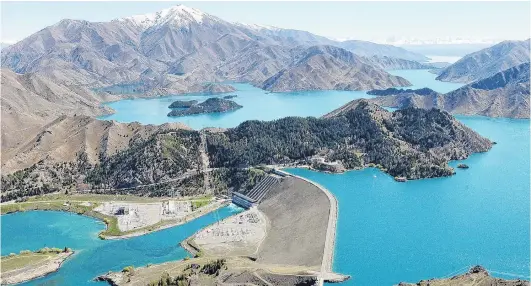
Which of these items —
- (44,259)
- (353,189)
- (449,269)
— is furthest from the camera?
(353,189)

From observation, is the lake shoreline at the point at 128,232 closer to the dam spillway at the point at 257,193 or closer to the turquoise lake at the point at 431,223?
the dam spillway at the point at 257,193

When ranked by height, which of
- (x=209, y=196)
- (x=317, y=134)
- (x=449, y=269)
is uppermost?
(x=317, y=134)

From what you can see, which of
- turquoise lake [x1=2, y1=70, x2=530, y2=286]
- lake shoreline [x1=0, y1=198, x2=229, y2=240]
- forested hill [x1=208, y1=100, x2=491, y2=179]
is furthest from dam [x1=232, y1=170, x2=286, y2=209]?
forested hill [x1=208, y1=100, x2=491, y2=179]

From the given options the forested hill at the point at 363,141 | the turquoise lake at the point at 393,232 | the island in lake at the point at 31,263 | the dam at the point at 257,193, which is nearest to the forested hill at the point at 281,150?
the forested hill at the point at 363,141

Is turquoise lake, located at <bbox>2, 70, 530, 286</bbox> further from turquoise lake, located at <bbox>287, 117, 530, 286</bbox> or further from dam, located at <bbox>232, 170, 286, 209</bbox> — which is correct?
dam, located at <bbox>232, 170, 286, 209</bbox>

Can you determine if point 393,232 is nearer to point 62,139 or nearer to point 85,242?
point 85,242

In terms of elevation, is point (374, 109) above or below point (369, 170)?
above

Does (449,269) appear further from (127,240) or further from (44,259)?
(44,259)

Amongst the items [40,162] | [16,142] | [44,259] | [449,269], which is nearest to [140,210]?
[44,259]
